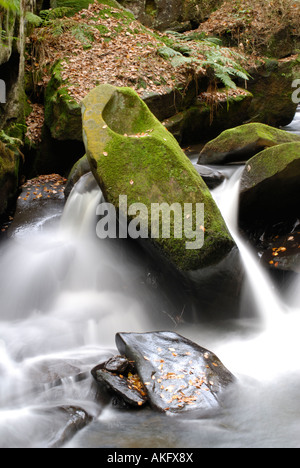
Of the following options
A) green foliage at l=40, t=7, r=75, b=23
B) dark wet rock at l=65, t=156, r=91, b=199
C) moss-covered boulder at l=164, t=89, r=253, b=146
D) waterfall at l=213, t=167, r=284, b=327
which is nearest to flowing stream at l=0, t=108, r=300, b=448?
waterfall at l=213, t=167, r=284, b=327

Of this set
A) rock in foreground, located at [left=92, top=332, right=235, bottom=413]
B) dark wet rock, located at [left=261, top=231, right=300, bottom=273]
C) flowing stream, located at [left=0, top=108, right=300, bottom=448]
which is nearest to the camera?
flowing stream, located at [left=0, top=108, right=300, bottom=448]

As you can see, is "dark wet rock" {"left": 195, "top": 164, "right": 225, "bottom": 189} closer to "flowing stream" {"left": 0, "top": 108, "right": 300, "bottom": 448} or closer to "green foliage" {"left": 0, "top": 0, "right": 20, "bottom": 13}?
"flowing stream" {"left": 0, "top": 108, "right": 300, "bottom": 448}

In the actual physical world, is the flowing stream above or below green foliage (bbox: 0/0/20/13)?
below

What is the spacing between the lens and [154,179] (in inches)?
193

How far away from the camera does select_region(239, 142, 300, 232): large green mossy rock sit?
5660mm

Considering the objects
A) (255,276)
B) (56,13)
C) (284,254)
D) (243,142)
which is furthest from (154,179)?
(56,13)

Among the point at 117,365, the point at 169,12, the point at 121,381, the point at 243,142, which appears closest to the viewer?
the point at 121,381

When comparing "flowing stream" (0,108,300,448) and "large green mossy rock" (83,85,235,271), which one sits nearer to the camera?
"flowing stream" (0,108,300,448)

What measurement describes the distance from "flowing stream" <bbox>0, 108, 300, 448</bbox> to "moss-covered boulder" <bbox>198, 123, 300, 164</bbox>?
86cm

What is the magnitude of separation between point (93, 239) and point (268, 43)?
33.2 feet

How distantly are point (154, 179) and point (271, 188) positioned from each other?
2067 mm

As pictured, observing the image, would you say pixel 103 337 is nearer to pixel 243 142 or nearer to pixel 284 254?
pixel 284 254

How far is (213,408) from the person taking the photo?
346 cm

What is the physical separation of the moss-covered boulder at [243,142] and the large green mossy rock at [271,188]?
50.7 inches
